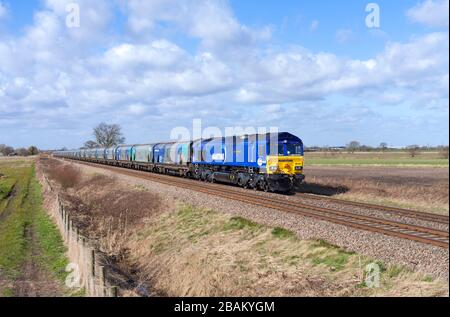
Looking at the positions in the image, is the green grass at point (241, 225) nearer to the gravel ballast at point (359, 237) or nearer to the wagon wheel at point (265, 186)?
the gravel ballast at point (359, 237)

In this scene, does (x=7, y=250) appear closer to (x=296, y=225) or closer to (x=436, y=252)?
(x=296, y=225)

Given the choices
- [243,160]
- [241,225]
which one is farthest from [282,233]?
[243,160]

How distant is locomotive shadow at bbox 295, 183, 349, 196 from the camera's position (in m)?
25.8

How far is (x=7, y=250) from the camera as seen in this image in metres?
17.3

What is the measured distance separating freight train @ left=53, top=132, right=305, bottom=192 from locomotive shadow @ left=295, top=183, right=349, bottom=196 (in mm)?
2416

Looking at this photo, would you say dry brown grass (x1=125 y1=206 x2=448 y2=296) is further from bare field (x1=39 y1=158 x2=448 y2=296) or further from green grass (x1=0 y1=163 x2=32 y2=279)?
green grass (x1=0 y1=163 x2=32 y2=279)

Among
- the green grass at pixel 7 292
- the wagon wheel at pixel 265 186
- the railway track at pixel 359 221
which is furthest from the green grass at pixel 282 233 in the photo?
the wagon wheel at pixel 265 186

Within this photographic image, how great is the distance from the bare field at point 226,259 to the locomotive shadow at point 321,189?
8.69m

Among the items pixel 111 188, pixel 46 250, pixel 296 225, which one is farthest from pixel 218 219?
pixel 111 188

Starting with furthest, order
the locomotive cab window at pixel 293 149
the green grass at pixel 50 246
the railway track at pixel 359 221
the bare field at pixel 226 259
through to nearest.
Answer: the locomotive cab window at pixel 293 149, the green grass at pixel 50 246, the railway track at pixel 359 221, the bare field at pixel 226 259

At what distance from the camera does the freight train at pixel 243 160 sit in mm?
23859

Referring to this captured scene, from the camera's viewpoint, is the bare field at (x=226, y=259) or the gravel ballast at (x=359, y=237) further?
the gravel ballast at (x=359, y=237)

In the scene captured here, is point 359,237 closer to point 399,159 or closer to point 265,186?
point 265,186

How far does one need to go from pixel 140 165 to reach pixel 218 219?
37.6 m
